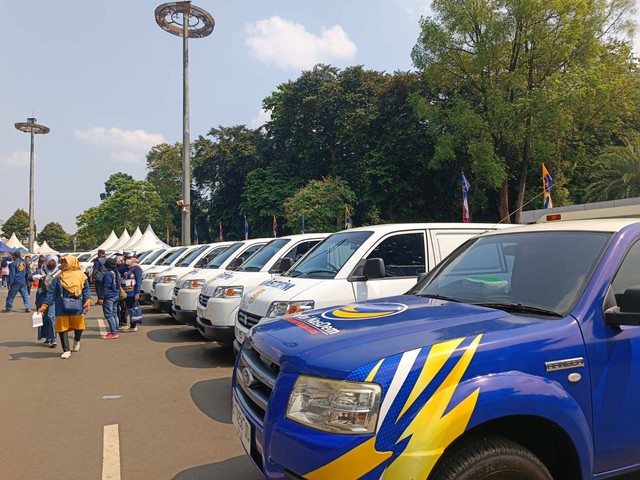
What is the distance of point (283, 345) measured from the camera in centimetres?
265

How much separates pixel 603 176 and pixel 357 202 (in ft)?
48.8

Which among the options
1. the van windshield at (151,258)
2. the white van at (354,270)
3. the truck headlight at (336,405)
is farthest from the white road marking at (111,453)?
the van windshield at (151,258)

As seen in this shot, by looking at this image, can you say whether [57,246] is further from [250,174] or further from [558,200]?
[558,200]

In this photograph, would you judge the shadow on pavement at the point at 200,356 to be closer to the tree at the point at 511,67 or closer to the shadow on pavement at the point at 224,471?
the shadow on pavement at the point at 224,471

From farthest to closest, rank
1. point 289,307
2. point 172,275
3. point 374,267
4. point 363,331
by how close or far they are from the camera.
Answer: point 172,275 < point 289,307 < point 374,267 < point 363,331

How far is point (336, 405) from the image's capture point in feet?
7.22

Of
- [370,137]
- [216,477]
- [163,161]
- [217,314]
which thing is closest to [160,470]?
[216,477]

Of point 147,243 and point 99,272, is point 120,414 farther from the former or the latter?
point 147,243

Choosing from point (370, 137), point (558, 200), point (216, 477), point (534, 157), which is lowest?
point (216, 477)

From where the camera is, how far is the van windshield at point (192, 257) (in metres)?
13.4

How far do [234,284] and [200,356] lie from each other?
1387 millimetres

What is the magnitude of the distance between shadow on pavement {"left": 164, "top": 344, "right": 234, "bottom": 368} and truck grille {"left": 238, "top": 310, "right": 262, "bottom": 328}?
1272mm

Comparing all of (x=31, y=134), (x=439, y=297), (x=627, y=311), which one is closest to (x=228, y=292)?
(x=439, y=297)

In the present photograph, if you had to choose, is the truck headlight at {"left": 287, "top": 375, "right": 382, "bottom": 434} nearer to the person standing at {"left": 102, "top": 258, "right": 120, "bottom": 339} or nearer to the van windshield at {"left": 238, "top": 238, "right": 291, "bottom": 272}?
the van windshield at {"left": 238, "top": 238, "right": 291, "bottom": 272}
